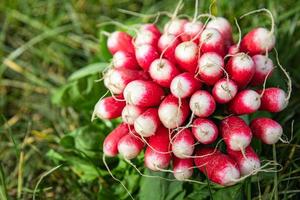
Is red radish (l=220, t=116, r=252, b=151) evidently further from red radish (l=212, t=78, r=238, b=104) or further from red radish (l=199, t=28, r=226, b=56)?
red radish (l=199, t=28, r=226, b=56)

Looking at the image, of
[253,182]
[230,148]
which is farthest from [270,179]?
[230,148]

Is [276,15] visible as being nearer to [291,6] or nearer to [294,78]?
[291,6]

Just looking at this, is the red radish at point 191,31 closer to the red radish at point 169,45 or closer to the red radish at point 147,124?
the red radish at point 169,45

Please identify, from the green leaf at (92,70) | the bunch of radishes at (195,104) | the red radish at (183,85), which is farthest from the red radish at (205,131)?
the green leaf at (92,70)

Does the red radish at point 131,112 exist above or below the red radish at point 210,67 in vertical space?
below

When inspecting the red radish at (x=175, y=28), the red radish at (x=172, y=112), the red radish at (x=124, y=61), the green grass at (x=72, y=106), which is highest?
the red radish at (x=175, y=28)

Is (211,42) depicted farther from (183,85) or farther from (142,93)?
(142,93)

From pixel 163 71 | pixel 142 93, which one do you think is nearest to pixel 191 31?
pixel 163 71
